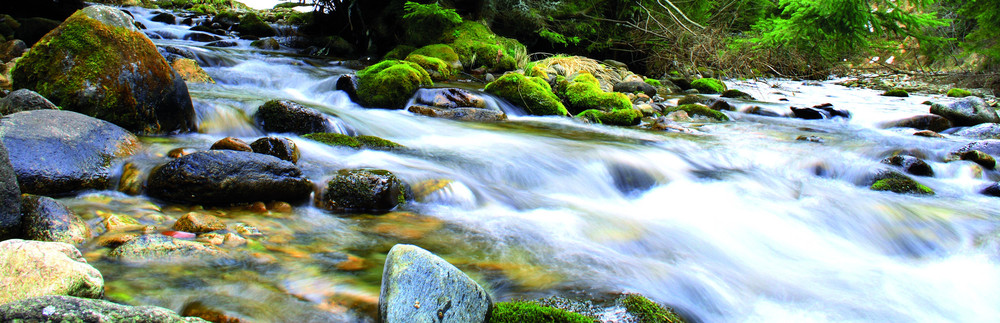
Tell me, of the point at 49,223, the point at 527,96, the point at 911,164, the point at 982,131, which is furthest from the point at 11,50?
the point at 982,131

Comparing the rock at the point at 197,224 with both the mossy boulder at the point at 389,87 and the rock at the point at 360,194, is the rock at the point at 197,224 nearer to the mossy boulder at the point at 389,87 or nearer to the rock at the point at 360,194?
the rock at the point at 360,194

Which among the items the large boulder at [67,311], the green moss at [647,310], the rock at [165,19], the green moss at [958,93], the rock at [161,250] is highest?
the large boulder at [67,311]

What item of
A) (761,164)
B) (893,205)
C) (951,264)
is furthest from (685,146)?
(951,264)

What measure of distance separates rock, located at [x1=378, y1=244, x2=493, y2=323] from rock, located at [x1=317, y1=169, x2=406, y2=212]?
5.42 ft

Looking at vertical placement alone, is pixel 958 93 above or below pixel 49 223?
above

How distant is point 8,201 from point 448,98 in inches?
229

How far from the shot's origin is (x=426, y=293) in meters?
1.80

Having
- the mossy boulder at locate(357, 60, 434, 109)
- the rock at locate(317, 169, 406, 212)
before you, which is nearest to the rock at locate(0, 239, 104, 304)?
the rock at locate(317, 169, 406, 212)

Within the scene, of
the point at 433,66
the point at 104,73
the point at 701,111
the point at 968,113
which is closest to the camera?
the point at 104,73

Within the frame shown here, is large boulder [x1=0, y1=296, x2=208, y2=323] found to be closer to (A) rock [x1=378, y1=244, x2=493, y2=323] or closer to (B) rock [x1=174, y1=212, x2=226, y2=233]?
(A) rock [x1=378, y1=244, x2=493, y2=323]

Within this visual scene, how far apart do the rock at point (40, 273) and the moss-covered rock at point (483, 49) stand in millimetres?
10212

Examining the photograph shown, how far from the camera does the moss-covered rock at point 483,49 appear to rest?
1175cm

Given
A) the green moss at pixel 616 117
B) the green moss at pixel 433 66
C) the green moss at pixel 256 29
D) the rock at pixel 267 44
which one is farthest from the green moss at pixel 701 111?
the green moss at pixel 256 29

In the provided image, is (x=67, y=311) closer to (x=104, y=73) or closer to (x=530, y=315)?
(x=530, y=315)
